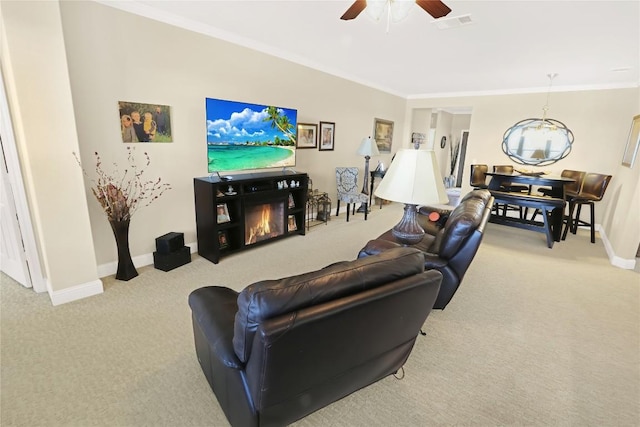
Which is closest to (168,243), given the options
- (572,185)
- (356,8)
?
(356,8)

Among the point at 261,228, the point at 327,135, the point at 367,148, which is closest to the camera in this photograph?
the point at 261,228

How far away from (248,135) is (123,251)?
6.36 ft

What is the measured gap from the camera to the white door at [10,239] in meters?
2.58

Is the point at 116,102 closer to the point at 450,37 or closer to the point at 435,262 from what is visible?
the point at 435,262

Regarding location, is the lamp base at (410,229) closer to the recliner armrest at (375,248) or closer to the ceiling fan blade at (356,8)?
the recliner armrest at (375,248)

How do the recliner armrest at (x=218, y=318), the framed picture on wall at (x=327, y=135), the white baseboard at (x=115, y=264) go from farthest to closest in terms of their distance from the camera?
the framed picture on wall at (x=327, y=135)
the white baseboard at (x=115, y=264)
the recliner armrest at (x=218, y=318)

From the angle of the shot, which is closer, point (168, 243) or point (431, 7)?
point (431, 7)

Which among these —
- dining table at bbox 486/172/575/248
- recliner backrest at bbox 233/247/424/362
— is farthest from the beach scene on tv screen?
dining table at bbox 486/172/575/248

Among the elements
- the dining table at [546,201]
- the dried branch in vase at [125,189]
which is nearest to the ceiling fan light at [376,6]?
the dried branch in vase at [125,189]

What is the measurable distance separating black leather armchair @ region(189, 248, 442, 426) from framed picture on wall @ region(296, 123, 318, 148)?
3.48 metres

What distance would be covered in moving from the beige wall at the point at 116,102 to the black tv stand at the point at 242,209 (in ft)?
0.90

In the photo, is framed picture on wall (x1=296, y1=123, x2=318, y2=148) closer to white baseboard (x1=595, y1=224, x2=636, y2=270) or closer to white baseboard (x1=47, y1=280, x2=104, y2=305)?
white baseboard (x1=47, y1=280, x2=104, y2=305)

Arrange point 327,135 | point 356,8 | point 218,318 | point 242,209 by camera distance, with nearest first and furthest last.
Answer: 1. point 218,318
2. point 356,8
3. point 242,209
4. point 327,135

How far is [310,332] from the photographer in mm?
1127
